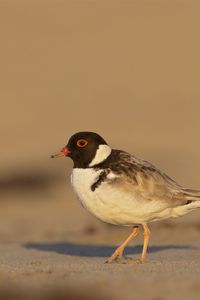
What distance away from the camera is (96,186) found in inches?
392

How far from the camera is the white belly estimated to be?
9875 mm

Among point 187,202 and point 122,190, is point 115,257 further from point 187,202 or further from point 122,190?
point 187,202

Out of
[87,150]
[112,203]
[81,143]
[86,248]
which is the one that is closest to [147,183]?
[112,203]

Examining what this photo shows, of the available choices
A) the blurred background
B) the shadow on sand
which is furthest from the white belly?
the blurred background

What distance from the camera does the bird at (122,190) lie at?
991cm

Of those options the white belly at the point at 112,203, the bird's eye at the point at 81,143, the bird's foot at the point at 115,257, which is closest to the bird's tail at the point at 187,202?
the white belly at the point at 112,203

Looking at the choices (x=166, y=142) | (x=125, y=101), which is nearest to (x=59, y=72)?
(x=125, y=101)

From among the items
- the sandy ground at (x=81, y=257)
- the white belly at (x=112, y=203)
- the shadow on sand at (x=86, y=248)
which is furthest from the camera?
the shadow on sand at (x=86, y=248)

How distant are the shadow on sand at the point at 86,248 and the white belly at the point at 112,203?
5.29 ft

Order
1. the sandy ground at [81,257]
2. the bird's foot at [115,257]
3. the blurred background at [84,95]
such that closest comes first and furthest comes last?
the sandy ground at [81,257] → the bird's foot at [115,257] → the blurred background at [84,95]

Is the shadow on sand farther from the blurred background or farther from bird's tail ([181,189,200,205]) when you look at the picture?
bird's tail ([181,189,200,205])

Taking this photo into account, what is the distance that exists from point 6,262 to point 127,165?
1.57 metres

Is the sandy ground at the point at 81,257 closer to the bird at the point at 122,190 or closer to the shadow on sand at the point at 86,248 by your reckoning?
the shadow on sand at the point at 86,248

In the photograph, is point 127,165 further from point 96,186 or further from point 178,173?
point 178,173
